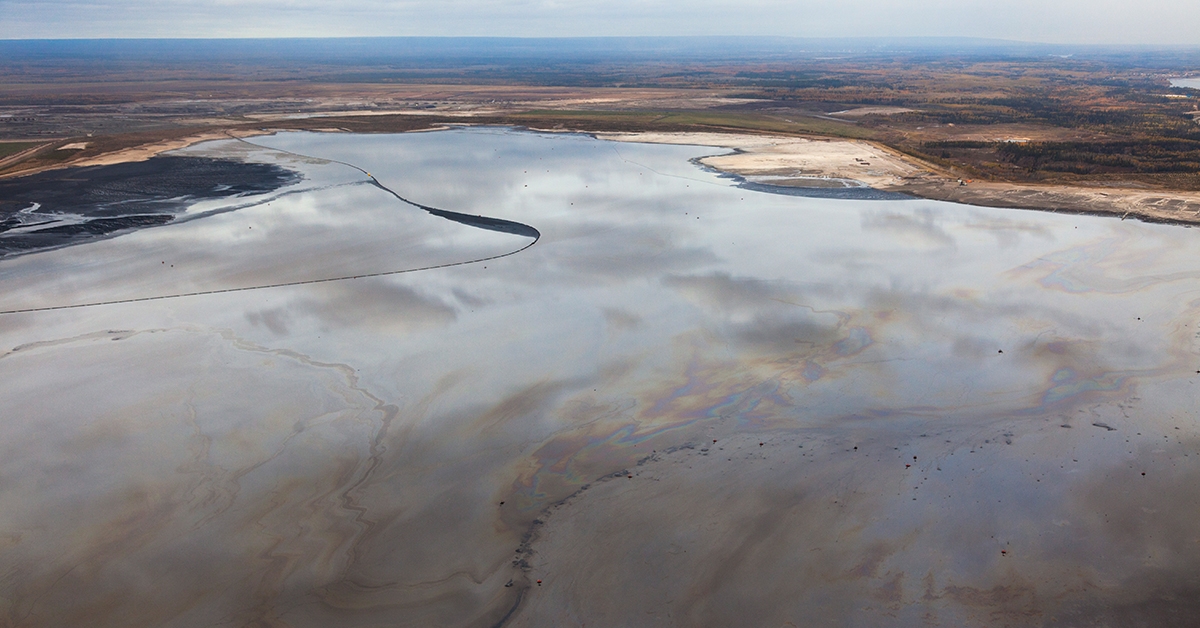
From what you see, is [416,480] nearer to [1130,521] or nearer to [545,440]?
[545,440]

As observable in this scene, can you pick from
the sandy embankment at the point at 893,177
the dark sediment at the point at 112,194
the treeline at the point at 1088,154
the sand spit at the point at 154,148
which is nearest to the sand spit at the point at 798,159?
the sandy embankment at the point at 893,177

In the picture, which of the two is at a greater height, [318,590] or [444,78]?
[444,78]

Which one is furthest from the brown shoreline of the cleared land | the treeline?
the treeline

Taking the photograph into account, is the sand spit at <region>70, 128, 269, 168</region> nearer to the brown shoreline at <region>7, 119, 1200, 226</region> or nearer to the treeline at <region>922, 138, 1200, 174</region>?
the brown shoreline at <region>7, 119, 1200, 226</region>

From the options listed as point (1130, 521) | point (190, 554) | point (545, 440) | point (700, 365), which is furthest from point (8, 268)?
point (1130, 521)

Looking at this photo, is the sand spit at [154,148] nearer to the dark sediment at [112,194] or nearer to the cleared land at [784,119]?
the cleared land at [784,119]

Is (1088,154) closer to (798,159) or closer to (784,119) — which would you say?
(798,159)

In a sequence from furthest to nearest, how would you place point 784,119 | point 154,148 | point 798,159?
point 784,119
point 154,148
point 798,159

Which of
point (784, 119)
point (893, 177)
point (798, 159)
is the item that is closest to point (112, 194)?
point (798, 159)
